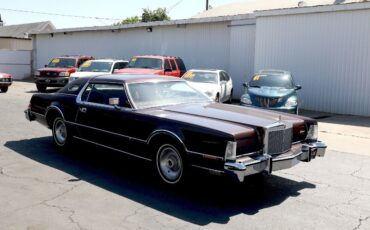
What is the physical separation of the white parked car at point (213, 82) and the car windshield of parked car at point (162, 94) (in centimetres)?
725

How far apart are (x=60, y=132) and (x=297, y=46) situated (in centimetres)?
1083

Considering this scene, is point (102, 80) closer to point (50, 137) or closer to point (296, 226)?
point (50, 137)

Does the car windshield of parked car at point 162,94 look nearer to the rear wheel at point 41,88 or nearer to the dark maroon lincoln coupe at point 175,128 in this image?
the dark maroon lincoln coupe at point 175,128

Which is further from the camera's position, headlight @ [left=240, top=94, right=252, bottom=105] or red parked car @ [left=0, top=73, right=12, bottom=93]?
red parked car @ [left=0, top=73, right=12, bottom=93]

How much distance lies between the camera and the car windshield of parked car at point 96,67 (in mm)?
18406

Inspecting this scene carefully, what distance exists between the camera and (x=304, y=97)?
51.5 ft

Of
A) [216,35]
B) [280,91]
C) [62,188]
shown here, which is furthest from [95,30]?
[62,188]

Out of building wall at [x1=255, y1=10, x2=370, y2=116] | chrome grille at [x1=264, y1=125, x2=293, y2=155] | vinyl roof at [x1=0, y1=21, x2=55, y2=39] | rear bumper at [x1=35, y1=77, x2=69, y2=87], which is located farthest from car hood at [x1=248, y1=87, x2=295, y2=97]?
vinyl roof at [x1=0, y1=21, x2=55, y2=39]

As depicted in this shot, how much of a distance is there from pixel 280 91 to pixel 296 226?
8.26m

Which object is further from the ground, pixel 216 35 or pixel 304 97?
pixel 216 35

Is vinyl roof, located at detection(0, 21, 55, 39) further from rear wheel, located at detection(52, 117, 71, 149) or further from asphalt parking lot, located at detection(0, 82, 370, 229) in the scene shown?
asphalt parking lot, located at detection(0, 82, 370, 229)

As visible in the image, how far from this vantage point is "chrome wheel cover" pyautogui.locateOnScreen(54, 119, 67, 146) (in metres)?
7.58

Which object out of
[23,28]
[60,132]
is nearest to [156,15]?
[23,28]

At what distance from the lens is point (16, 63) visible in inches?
1215
